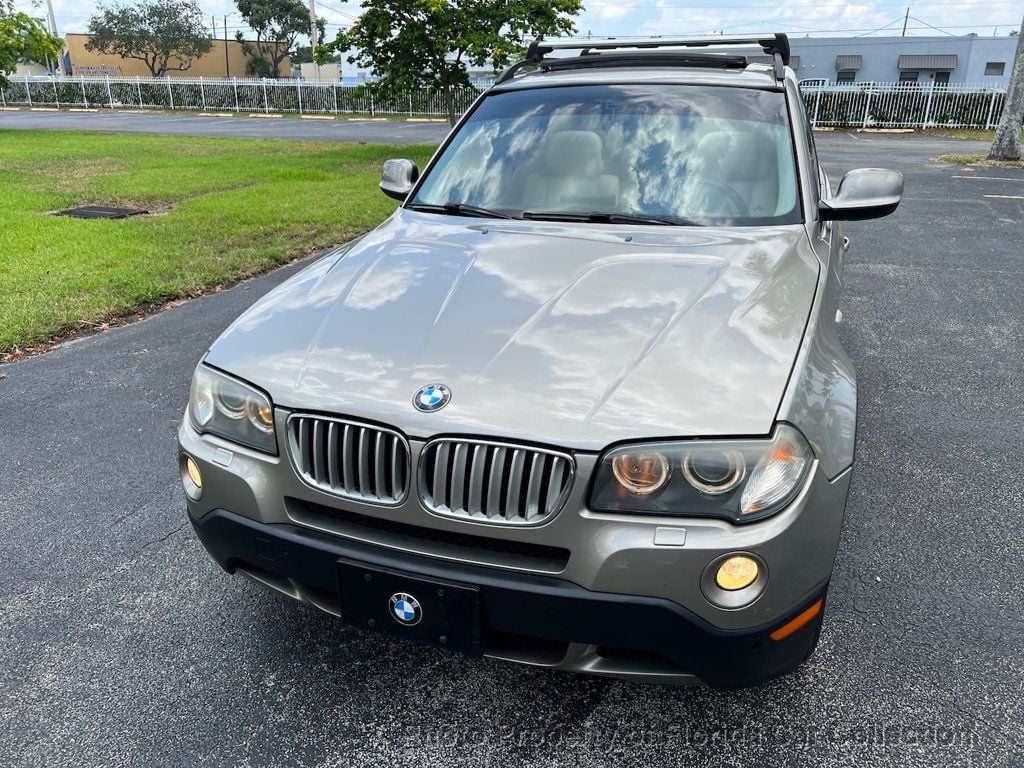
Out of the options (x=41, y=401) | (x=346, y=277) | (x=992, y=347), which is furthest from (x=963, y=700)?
(x=41, y=401)

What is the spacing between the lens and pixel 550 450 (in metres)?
1.80

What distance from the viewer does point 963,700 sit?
2.27 metres

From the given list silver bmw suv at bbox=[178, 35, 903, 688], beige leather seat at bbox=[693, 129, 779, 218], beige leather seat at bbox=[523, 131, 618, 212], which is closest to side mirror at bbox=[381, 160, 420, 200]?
beige leather seat at bbox=[523, 131, 618, 212]

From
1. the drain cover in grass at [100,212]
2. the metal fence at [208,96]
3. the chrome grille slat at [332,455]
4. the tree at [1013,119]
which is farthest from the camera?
the metal fence at [208,96]

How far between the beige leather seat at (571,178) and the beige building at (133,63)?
74.8 metres

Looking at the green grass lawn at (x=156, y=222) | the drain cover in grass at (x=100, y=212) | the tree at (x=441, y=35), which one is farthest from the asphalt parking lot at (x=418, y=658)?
the tree at (x=441, y=35)

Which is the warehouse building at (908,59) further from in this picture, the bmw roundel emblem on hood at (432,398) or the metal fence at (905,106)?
the bmw roundel emblem on hood at (432,398)

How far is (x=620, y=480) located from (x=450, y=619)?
1.80 ft

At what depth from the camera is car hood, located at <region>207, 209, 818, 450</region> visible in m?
1.88

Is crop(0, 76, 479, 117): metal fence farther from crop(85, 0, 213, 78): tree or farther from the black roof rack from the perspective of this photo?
the black roof rack

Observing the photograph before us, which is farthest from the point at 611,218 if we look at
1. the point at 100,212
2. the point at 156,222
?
the point at 100,212

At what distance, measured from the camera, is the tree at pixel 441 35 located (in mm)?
14117

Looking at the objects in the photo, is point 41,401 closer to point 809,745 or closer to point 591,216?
point 591,216

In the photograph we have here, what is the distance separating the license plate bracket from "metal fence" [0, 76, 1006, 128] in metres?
20.5
